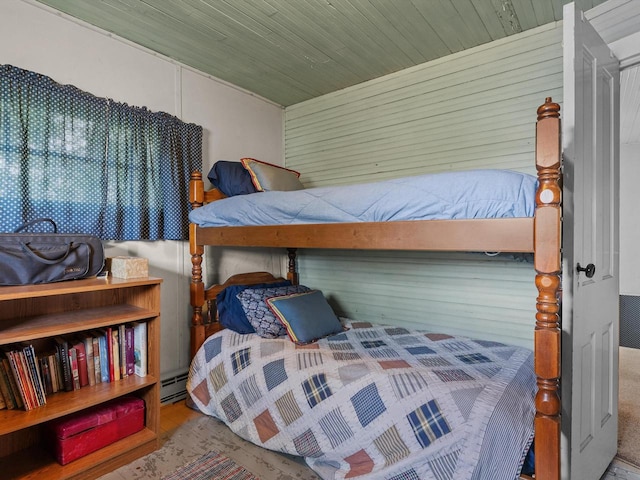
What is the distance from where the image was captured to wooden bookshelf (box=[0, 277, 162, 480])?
5.34ft

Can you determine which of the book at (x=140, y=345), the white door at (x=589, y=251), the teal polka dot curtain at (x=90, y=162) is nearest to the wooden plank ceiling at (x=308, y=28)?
the teal polka dot curtain at (x=90, y=162)

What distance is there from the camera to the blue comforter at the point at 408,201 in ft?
4.43

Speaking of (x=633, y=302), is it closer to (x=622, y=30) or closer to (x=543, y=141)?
(x=622, y=30)

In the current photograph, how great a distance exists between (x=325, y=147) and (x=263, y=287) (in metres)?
1.44

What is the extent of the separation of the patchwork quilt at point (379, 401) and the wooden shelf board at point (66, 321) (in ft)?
1.98

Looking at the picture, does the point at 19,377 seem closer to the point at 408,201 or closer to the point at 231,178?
the point at 231,178

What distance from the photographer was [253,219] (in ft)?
7.14

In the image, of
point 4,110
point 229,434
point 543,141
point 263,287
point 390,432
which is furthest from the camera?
point 263,287

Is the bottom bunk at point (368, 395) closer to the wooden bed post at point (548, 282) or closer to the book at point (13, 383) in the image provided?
the wooden bed post at point (548, 282)

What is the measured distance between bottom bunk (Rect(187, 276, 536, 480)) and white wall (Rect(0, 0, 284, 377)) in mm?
470

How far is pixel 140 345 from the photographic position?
204cm

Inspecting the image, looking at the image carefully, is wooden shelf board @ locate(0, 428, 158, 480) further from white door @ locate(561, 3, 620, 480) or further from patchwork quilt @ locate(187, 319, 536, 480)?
white door @ locate(561, 3, 620, 480)

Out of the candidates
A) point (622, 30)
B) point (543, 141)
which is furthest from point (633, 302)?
point (543, 141)

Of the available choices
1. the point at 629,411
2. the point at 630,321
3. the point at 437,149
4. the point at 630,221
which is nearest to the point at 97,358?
the point at 437,149
